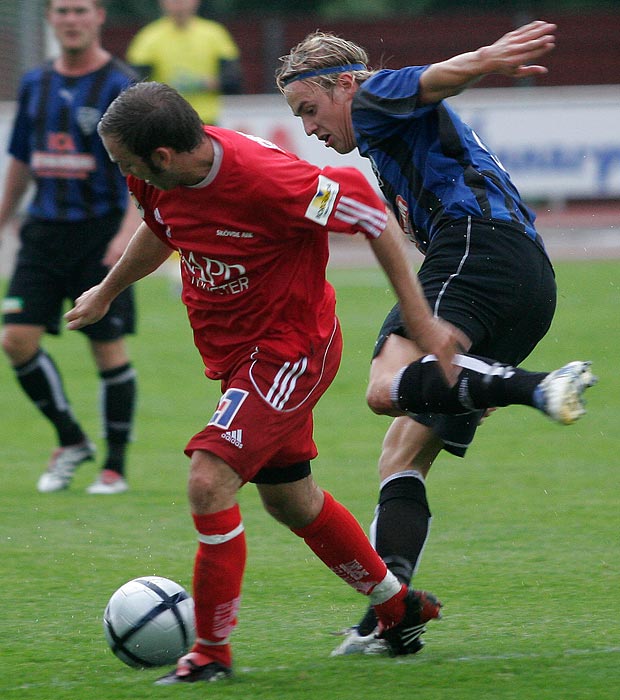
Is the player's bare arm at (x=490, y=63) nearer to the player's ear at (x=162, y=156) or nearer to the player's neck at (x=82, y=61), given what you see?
the player's ear at (x=162, y=156)

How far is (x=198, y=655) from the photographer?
146 inches

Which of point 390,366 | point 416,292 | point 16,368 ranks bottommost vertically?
point 16,368

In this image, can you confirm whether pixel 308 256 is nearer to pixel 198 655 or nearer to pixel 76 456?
pixel 198 655

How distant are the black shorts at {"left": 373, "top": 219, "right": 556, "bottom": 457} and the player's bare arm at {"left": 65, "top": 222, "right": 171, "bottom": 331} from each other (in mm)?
745

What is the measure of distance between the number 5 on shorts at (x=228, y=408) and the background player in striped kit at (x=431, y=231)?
0.50 m

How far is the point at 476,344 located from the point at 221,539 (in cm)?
107

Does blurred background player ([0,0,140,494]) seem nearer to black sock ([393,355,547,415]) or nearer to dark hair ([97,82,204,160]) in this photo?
black sock ([393,355,547,415])

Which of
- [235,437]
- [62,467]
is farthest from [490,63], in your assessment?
[62,467]

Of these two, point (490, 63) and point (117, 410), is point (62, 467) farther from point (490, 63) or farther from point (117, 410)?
point (490, 63)

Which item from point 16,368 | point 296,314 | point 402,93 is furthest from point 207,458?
point 16,368

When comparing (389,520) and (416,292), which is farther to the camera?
(389,520)

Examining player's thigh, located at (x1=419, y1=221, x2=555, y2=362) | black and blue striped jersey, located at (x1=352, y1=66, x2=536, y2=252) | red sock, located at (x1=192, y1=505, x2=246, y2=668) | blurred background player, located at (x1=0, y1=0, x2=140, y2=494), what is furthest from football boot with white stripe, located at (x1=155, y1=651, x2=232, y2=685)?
blurred background player, located at (x1=0, y1=0, x2=140, y2=494)

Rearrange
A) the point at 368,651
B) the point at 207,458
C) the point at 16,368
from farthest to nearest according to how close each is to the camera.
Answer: the point at 16,368 → the point at 368,651 → the point at 207,458

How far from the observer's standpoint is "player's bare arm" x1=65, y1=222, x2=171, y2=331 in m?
4.07
